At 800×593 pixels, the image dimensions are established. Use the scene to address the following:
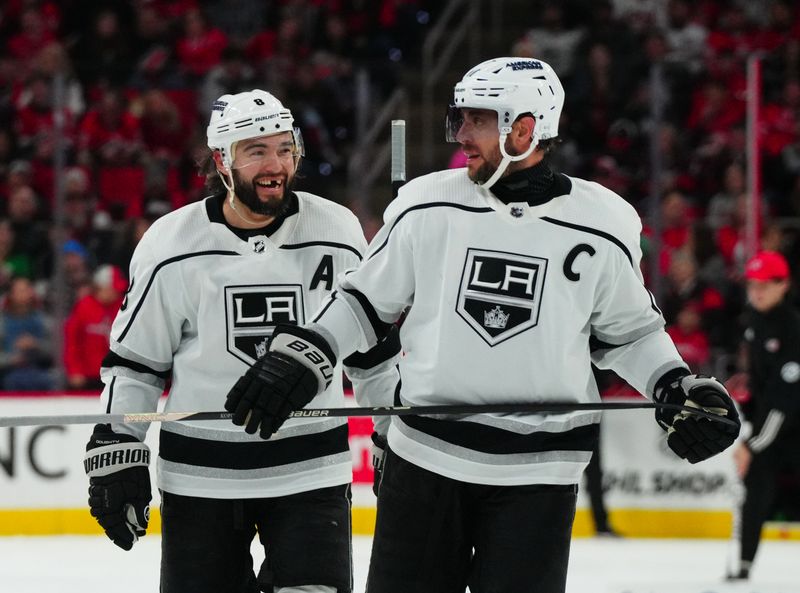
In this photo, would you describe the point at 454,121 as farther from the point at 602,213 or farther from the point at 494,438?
the point at 494,438

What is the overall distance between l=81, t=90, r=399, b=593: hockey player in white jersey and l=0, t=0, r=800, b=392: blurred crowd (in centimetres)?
409

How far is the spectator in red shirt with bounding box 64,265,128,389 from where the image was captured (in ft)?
24.1

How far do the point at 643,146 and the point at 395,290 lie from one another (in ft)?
15.9

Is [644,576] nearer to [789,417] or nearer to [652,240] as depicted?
[789,417]

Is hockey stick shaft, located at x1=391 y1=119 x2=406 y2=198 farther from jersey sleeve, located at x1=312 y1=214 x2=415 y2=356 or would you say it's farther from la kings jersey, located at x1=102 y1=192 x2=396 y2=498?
jersey sleeve, located at x1=312 y1=214 x2=415 y2=356

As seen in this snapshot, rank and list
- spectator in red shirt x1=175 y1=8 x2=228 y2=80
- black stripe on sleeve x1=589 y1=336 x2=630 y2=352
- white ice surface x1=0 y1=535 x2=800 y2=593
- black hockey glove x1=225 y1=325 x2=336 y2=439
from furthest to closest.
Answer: spectator in red shirt x1=175 y1=8 x2=228 y2=80 → white ice surface x1=0 y1=535 x2=800 y2=593 → black stripe on sleeve x1=589 y1=336 x2=630 y2=352 → black hockey glove x1=225 y1=325 x2=336 y2=439

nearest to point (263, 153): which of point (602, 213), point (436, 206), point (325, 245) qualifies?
point (325, 245)

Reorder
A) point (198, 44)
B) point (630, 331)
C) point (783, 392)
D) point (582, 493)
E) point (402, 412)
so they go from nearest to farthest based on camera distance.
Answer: point (402, 412)
point (630, 331)
point (783, 392)
point (582, 493)
point (198, 44)

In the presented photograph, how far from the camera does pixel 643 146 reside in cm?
761

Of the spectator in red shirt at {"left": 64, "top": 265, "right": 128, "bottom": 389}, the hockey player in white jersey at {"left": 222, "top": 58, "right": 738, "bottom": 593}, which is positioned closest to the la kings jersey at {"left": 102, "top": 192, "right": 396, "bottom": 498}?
the hockey player in white jersey at {"left": 222, "top": 58, "right": 738, "bottom": 593}

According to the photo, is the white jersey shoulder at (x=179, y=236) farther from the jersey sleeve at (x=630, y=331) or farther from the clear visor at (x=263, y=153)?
the jersey sleeve at (x=630, y=331)

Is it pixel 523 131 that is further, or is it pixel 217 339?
pixel 217 339

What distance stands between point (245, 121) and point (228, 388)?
23.9 inches

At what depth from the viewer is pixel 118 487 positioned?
10.7 feet
